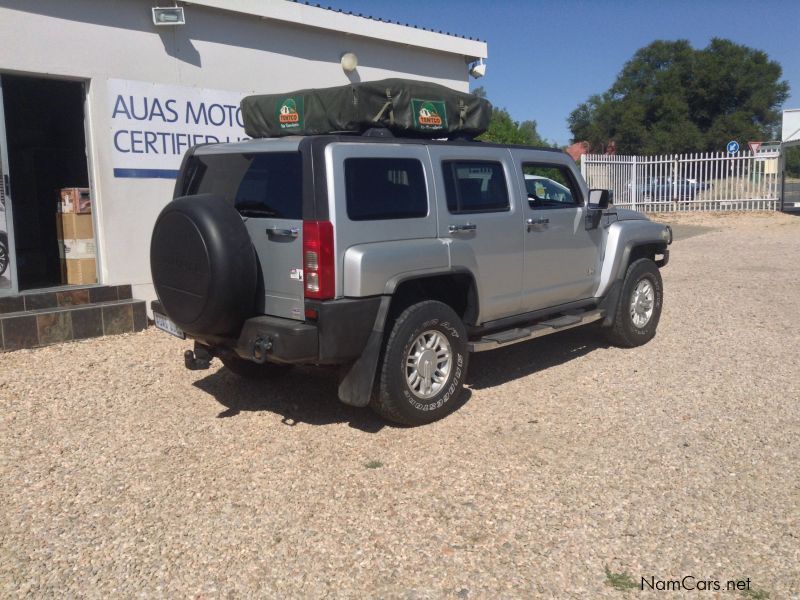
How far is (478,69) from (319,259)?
9089 mm

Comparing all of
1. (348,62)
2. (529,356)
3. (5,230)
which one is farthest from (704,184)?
(5,230)

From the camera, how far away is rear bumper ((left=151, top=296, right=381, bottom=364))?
4691 millimetres

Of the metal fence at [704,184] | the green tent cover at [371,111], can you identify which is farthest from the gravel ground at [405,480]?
the metal fence at [704,184]

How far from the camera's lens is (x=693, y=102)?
4856 centimetres

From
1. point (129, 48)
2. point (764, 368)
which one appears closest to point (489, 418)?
point (764, 368)

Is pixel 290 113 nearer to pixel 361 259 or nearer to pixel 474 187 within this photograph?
pixel 474 187

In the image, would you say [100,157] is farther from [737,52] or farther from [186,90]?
[737,52]

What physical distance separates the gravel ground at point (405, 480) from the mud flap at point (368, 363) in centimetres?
37

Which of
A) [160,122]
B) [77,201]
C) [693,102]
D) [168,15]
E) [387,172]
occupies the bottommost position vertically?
[77,201]

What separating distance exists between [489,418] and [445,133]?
2249mm

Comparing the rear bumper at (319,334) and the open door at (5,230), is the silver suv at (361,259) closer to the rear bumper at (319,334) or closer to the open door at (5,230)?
the rear bumper at (319,334)

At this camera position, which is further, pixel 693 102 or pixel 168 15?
pixel 693 102

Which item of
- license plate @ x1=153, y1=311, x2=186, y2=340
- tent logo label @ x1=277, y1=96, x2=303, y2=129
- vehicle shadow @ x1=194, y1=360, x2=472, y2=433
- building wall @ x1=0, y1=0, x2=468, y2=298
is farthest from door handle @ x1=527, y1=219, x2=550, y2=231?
building wall @ x1=0, y1=0, x2=468, y2=298

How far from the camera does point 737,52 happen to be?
1898 inches
